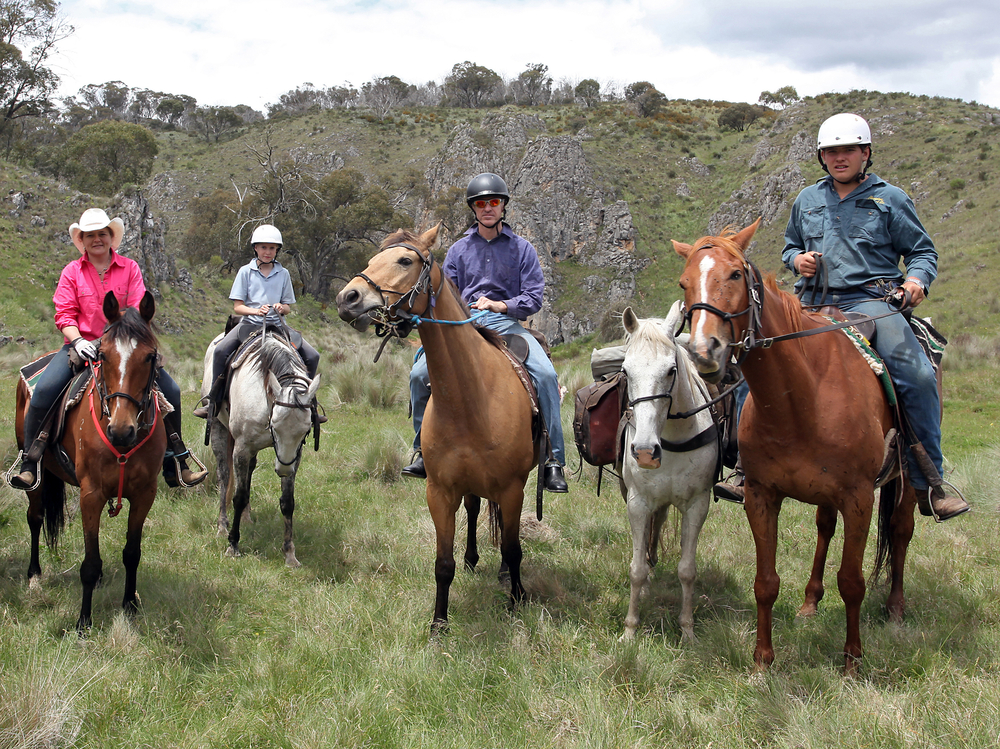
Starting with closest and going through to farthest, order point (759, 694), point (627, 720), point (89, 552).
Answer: point (627, 720)
point (759, 694)
point (89, 552)

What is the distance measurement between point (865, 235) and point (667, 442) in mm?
2081

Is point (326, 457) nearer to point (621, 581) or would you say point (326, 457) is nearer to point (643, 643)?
point (621, 581)

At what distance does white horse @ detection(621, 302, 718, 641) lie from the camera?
412 cm

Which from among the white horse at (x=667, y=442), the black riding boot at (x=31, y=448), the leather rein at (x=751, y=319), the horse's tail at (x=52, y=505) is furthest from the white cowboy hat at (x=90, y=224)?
the leather rein at (x=751, y=319)

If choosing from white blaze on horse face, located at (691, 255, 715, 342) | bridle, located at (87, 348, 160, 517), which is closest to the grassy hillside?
bridle, located at (87, 348, 160, 517)

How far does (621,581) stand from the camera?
553cm

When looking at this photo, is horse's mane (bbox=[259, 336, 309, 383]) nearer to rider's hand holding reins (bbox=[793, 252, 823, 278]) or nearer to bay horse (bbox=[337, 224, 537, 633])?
bay horse (bbox=[337, 224, 537, 633])

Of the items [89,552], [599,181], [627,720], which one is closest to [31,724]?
[89,552]

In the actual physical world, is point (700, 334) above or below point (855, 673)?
above

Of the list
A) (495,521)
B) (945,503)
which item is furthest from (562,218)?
(945,503)

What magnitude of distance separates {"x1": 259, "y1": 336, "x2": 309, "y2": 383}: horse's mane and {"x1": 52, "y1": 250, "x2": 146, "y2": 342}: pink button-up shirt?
5.56 feet

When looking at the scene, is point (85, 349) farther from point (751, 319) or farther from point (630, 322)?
point (751, 319)

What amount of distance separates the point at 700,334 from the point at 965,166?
47.1 metres

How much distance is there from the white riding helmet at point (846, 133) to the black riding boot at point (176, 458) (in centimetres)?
573
